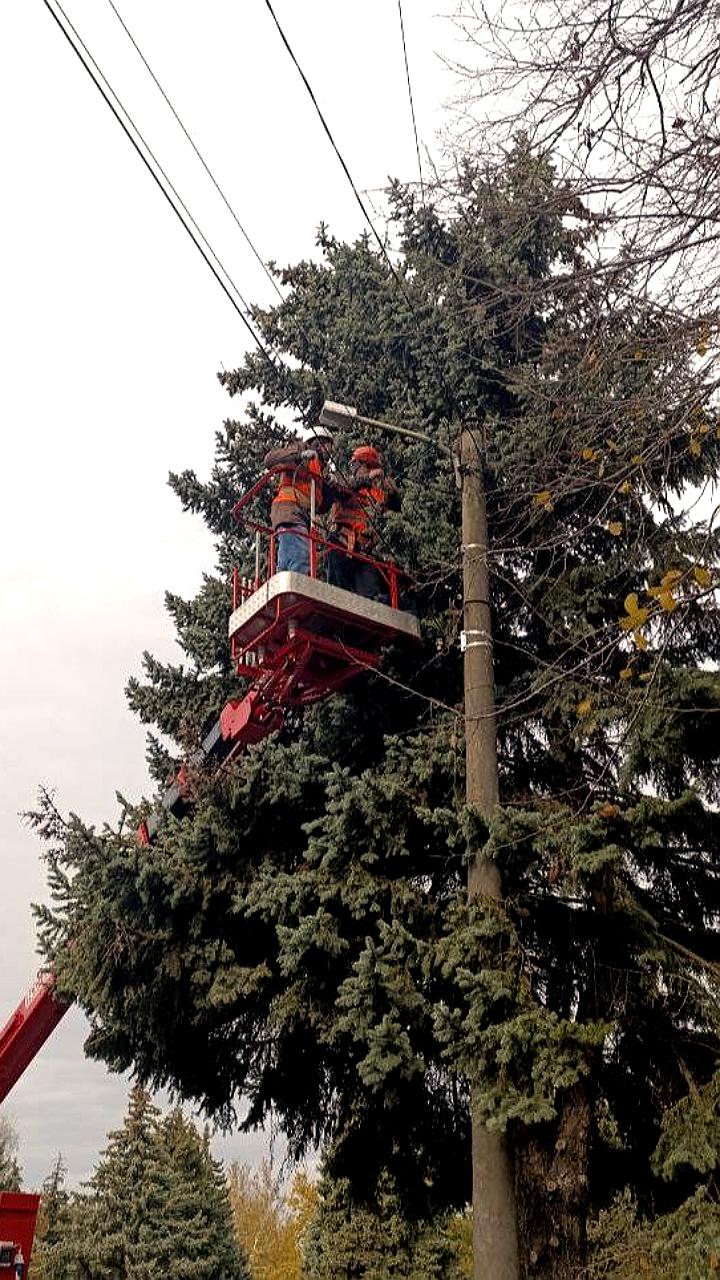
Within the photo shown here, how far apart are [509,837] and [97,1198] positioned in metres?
21.5

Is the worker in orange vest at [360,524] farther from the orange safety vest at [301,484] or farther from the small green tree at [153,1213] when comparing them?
the small green tree at [153,1213]

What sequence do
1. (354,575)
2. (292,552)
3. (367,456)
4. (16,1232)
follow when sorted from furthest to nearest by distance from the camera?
1. (367,456)
2. (16,1232)
3. (354,575)
4. (292,552)

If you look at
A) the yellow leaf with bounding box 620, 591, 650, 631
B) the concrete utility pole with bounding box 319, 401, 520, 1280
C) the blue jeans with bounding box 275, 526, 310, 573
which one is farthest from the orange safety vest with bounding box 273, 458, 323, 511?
the yellow leaf with bounding box 620, 591, 650, 631

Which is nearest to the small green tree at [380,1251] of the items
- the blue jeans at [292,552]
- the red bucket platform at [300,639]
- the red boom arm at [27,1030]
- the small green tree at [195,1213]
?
the small green tree at [195,1213]

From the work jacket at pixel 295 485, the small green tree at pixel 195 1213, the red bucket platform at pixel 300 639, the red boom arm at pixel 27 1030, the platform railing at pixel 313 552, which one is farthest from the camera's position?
the small green tree at pixel 195 1213

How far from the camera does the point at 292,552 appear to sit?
8336 mm

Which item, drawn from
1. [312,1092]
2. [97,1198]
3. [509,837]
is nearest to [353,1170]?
[312,1092]

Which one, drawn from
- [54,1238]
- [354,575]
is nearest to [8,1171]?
[54,1238]

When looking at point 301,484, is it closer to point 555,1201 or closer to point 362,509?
point 362,509

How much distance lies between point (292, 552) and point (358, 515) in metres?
1.07

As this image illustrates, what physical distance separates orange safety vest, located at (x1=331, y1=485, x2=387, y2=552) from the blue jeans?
1.94ft

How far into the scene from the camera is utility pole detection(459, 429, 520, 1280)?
624 cm

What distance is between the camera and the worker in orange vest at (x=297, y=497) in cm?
832

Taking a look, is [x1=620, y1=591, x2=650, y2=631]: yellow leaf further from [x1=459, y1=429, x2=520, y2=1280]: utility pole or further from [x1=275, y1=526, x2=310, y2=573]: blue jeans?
[x1=275, y1=526, x2=310, y2=573]: blue jeans
